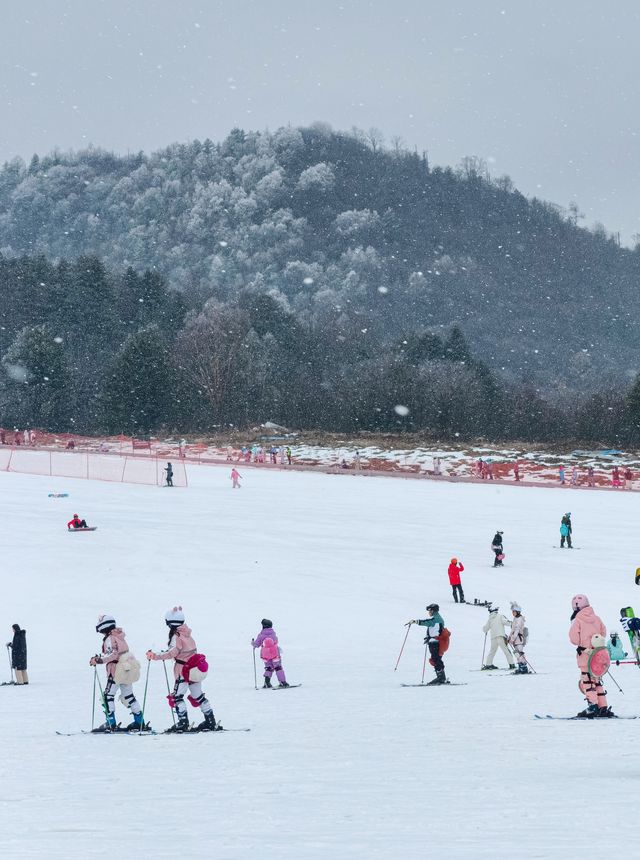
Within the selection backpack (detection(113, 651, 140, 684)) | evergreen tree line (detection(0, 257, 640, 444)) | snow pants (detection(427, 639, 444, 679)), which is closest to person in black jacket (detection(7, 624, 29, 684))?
backpack (detection(113, 651, 140, 684))

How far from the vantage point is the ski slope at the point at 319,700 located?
6.85 meters

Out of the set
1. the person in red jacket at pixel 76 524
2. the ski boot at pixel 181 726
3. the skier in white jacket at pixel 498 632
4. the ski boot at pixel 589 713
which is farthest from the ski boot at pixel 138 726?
the person in red jacket at pixel 76 524

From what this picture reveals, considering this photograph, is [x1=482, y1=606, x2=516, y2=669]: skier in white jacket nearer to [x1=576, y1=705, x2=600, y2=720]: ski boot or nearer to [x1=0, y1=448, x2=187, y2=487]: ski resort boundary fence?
[x1=576, y1=705, x2=600, y2=720]: ski boot

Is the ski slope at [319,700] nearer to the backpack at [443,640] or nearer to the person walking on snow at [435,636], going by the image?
the person walking on snow at [435,636]

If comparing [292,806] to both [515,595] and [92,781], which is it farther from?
[515,595]

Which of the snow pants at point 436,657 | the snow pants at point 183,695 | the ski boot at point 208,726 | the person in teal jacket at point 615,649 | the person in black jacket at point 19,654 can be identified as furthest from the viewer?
the person in black jacket at point 19,654

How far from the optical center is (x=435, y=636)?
1392 cm

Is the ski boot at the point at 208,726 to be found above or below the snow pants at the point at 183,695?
below

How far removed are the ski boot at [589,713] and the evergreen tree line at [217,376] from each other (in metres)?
55.8

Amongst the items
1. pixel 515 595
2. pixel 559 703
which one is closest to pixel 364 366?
Result: pixel 515 595

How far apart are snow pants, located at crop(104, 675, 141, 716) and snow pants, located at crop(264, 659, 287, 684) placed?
Answer: 308cm

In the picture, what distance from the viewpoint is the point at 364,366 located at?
96938 millimetres

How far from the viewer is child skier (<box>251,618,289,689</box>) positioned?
14.0 metres

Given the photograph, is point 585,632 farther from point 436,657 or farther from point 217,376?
point 217,376
